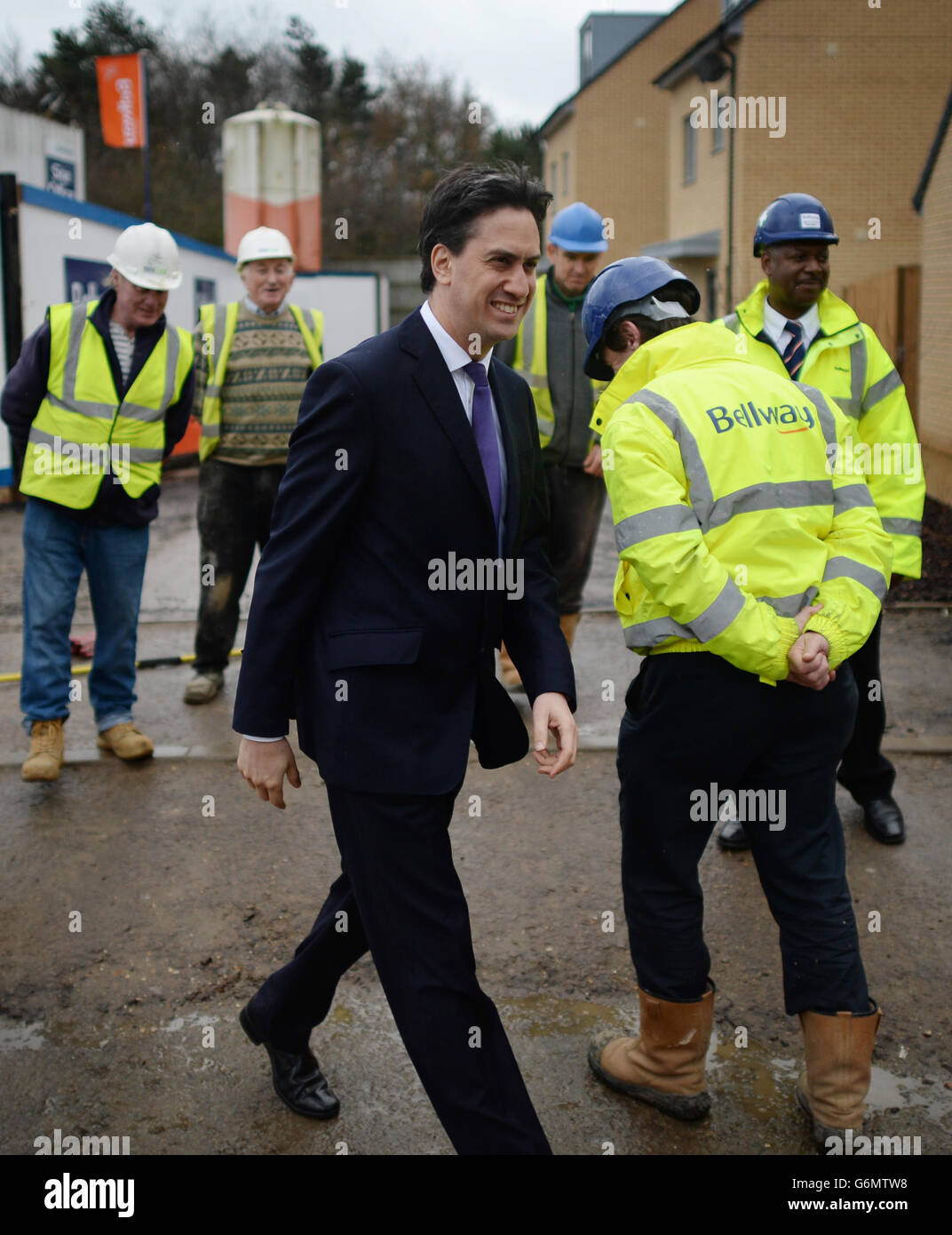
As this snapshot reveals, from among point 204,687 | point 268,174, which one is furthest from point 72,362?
point 268,174

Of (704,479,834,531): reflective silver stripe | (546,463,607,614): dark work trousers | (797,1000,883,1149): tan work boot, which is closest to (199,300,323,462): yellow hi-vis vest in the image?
(546,463,607,614): dark work trousers

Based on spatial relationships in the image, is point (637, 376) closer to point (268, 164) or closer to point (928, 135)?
point (928, 135)

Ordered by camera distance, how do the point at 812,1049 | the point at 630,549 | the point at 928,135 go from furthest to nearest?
the point at 928,135, the point at 812,1049, the point at 630,549

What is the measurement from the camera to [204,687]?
6578 mm

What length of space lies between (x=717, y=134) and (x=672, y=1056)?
26.8 meters

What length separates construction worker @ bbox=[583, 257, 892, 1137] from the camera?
277 cm

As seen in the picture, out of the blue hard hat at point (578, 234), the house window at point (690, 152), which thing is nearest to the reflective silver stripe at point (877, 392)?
the blue hard hat at point (578, 234)

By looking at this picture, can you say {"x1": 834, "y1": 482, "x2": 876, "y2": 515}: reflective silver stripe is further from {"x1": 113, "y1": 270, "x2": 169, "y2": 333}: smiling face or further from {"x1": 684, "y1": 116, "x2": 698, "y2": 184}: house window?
{"x1": 684, "y1": 116, "x2": 698, "y2": 184}: house window

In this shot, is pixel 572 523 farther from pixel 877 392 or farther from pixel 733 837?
pixel 877 392

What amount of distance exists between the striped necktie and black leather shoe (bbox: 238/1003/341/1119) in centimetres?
269

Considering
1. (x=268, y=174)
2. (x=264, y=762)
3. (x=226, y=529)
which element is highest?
(x=268, y=174)
